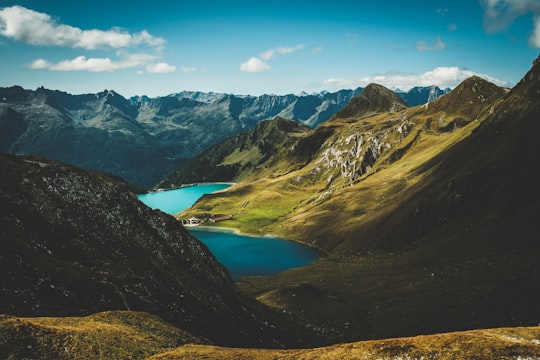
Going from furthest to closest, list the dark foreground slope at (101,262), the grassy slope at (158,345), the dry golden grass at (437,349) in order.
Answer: the dark foreground slope at (101,262) < the dry golden grass at (437,349) < the grassy slope at (158,345)

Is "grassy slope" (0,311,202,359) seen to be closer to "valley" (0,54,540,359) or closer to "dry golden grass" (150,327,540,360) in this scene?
"valley" (0,54,540,359)

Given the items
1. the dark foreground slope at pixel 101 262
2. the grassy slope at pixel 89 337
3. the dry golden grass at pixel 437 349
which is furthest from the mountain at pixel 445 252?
the grassy slope at pixel 89 337

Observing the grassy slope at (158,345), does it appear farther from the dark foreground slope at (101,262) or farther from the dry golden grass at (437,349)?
the dark foreground slope at (101,262)

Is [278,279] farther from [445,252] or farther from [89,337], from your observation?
[89,337]

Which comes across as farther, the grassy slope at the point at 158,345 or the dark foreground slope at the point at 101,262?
the dark foreground slope at the point at 101,262

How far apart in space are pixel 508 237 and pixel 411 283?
27.9 metres

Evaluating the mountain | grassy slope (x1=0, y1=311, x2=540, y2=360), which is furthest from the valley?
the mountain

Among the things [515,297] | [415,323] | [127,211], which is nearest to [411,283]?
[415,323]

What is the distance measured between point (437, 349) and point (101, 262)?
48.1m

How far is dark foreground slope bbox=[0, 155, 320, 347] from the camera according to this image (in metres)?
51.6

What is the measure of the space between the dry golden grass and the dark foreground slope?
17204 millimetres

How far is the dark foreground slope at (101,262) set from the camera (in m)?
51.6

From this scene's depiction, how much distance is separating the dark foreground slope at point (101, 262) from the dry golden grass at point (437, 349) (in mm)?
17204

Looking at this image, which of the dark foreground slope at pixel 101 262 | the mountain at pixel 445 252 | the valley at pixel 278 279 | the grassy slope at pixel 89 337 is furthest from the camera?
the mountain at pixel 445 252
